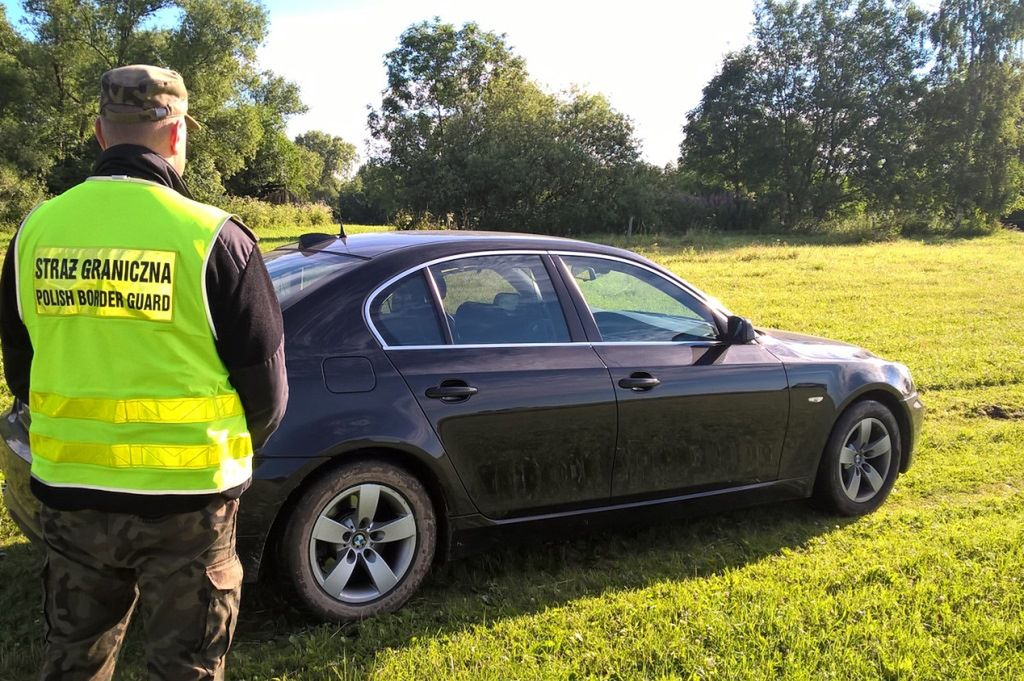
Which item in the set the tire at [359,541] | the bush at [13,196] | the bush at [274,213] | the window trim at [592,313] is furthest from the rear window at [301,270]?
the bush at [274,213]

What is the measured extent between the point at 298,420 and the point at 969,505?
13.3 ft

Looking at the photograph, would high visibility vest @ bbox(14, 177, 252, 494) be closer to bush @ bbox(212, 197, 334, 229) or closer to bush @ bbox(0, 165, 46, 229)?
bush @ bbox(0, 165, 46, 229)

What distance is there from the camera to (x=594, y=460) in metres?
3.85

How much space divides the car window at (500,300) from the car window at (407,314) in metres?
0.08

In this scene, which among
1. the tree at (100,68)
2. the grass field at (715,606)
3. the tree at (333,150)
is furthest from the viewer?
the tree at (333,150)

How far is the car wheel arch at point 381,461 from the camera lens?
10.5ft

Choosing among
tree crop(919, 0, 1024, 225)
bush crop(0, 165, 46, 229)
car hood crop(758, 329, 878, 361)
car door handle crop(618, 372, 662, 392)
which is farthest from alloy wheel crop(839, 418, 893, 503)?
tree crop(919, 0, 1024, 225)

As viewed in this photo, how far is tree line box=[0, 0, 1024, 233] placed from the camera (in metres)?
32.9

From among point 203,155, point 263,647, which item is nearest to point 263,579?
point 263,647

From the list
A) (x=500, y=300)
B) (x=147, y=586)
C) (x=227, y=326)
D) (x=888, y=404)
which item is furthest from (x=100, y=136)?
(x=888, y=404)

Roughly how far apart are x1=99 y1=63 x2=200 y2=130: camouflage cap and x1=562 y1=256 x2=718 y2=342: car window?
2403mm

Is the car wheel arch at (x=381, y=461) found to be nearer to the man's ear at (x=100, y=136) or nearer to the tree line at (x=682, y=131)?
the man's ear at (x=100, y=136)

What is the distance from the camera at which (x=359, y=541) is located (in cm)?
333

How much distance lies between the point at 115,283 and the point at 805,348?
383 centimetres
